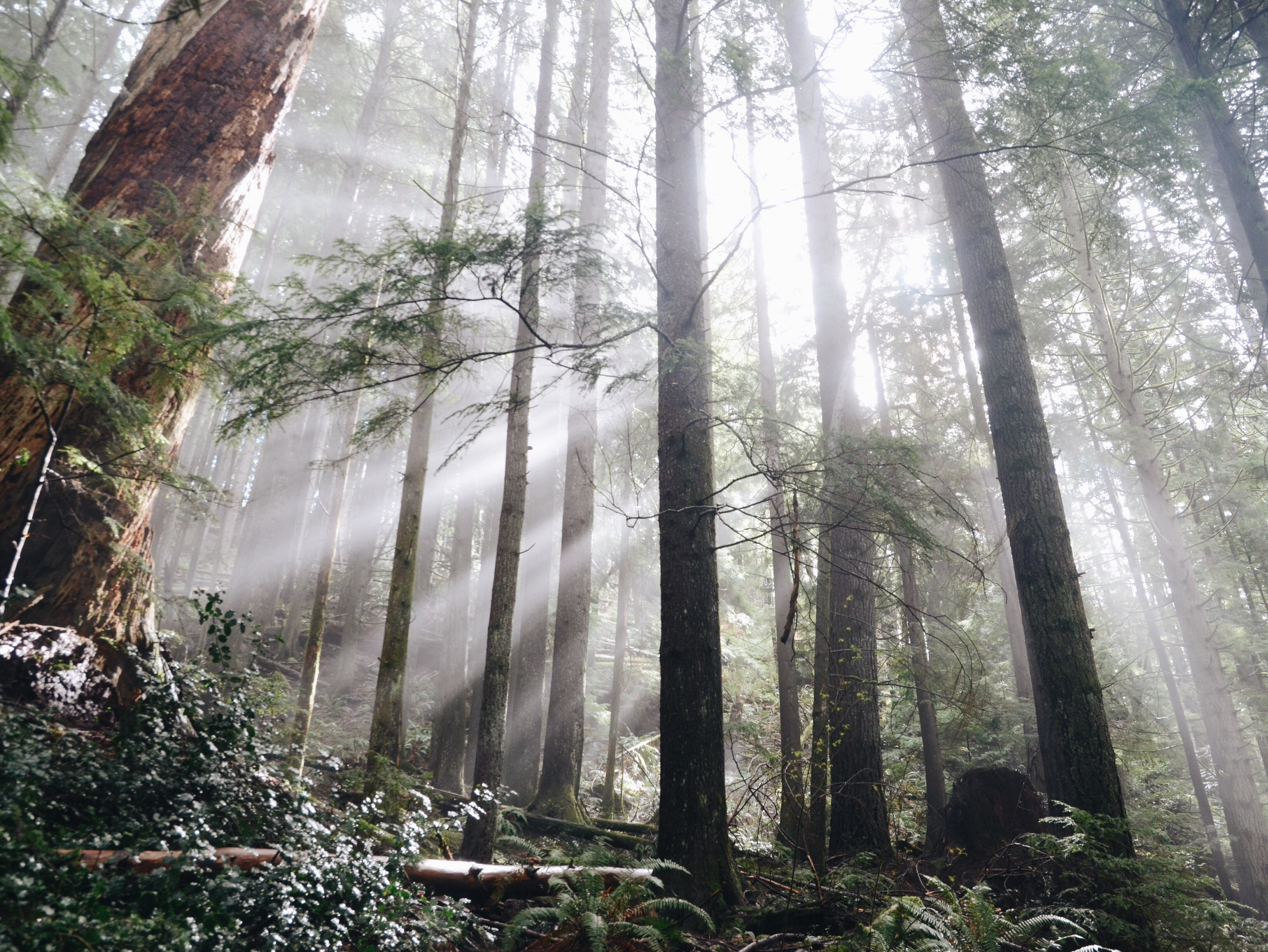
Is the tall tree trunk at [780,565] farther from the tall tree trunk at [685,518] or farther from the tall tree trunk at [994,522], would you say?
the tall tree trunk at [994,522]

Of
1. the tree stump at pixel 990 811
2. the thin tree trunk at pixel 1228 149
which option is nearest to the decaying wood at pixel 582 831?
the tree stump at pixel 990 811

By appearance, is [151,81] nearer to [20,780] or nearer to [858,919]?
[20,780]

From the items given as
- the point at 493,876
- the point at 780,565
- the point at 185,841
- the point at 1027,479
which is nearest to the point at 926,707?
the point at 780,565

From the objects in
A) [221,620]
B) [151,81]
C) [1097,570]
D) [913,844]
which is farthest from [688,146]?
[1097,570]

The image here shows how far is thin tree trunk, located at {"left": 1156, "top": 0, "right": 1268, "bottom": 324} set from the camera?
23.6 feet

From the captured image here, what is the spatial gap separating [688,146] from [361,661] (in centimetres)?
1635

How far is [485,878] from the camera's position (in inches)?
185

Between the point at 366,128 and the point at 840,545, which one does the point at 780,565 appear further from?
the point at 366,128

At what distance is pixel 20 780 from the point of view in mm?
3090

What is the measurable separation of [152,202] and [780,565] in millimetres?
9573

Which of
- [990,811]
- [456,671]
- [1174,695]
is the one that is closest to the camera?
[990,811]

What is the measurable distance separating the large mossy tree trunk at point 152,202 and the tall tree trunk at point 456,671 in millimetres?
6962

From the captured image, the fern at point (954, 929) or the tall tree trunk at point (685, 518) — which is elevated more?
the tall tree trunk at point (685, 518)

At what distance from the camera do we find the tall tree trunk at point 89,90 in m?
16.2
